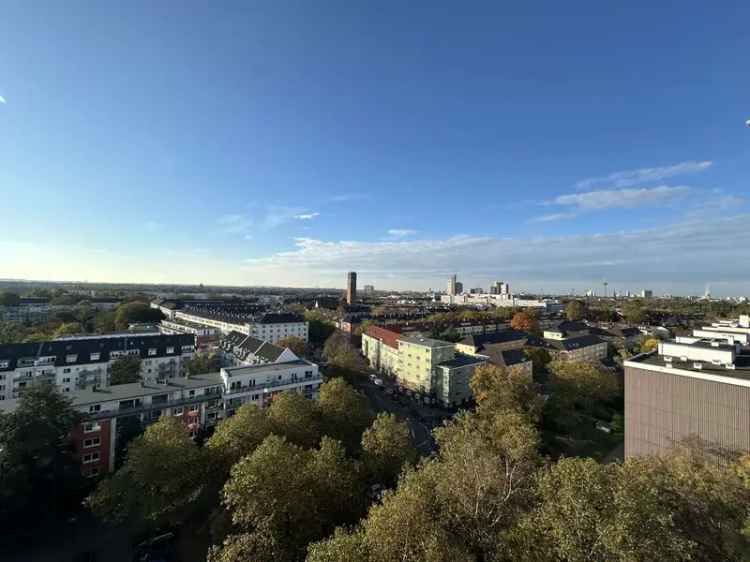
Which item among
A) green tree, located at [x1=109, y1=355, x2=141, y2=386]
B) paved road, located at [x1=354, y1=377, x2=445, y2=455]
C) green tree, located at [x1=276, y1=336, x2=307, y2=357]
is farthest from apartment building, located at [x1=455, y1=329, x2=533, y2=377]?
green tree, located at [x1=109, y1=355, x2=141, y2=386]

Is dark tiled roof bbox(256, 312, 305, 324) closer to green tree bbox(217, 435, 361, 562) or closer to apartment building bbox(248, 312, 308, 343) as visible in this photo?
apartment building bbox(248, 312, 308, 343)

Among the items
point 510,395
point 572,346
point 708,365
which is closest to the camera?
point 708,365

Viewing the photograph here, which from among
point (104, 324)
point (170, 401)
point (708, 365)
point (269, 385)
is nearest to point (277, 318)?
point (104, 324)

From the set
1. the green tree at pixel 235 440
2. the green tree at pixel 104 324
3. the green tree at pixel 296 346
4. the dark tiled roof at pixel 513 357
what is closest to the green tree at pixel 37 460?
the green tree at pixel 235 440

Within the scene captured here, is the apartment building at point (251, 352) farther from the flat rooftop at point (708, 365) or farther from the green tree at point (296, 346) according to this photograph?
the flat rooftop at point (708, 365)

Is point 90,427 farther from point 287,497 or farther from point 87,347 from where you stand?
point 287,497

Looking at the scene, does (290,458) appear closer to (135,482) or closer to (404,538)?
(404,538)

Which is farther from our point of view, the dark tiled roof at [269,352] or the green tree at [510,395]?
the dark tiled roof at [269,352]
